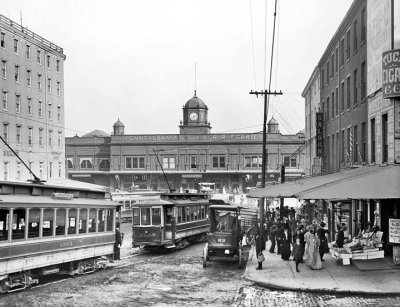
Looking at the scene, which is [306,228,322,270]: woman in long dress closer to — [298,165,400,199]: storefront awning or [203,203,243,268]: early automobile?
[298,165,400,199]: storefront awning

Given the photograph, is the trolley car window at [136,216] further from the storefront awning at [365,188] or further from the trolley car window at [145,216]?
the storefront awning at [365,188]

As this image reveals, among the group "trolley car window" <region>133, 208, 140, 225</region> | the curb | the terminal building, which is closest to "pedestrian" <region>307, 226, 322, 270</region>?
Answer: the curb

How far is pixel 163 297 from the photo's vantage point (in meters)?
15.9

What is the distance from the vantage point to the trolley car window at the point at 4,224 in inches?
634

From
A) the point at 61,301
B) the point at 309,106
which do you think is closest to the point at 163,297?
the point at 61,301

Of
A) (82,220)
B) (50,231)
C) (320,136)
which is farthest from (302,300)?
(320,136)

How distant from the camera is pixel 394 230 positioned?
65.4 feet

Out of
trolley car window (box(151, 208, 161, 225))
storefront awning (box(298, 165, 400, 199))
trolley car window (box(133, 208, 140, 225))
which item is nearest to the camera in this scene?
storefront awning (box(298, 165, 400, 199))

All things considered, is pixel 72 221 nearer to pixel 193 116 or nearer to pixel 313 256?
pixel 313 256

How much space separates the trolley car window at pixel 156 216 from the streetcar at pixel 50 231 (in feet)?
16.3

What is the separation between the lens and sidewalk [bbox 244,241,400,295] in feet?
53.9

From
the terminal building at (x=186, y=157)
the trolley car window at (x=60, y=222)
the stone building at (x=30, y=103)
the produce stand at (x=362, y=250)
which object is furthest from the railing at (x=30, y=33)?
the produce stand at (x=362, y=250)

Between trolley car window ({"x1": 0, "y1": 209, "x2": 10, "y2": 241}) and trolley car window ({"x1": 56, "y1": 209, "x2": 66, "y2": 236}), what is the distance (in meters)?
2.80

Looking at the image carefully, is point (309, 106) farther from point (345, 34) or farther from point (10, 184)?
point (10, 184)
